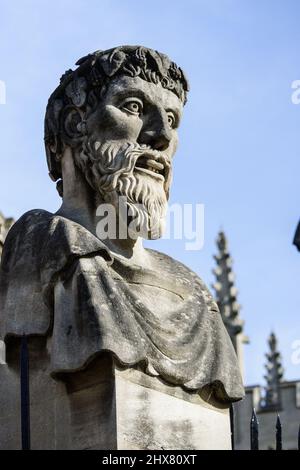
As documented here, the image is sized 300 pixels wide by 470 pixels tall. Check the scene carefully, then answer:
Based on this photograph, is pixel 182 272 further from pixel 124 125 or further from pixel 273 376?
pixel 273 376

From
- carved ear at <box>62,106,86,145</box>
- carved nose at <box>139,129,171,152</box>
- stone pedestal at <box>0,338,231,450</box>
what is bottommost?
stone pedestal at <box>0,338,231,450</box>

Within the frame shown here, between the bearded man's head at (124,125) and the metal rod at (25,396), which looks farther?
the bearded man's head at (124,125)

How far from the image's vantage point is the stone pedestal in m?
14.3

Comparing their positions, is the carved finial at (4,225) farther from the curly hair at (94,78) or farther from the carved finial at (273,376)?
the carved finial at (273,376)

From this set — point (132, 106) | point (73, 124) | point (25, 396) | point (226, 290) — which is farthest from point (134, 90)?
point (226, 290)

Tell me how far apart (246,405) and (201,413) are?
4985cm

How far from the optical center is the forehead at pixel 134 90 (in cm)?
1548

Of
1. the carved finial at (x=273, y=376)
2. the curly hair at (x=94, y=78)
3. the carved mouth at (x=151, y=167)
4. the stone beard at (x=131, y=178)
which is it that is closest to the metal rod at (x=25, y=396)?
the stone beard at (x=131, y=178)

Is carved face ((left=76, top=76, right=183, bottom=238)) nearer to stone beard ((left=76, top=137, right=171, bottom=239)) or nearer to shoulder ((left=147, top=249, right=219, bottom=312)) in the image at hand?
stone beard ((left=76, top=137, right=171, bottom=239))

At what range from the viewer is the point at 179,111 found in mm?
15789

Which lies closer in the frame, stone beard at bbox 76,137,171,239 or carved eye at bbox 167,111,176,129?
stone beard at bbox 76,137,171,239

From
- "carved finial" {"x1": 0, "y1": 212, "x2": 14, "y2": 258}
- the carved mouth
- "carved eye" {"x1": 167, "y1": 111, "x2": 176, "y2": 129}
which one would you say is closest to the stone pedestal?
the carved mouth
